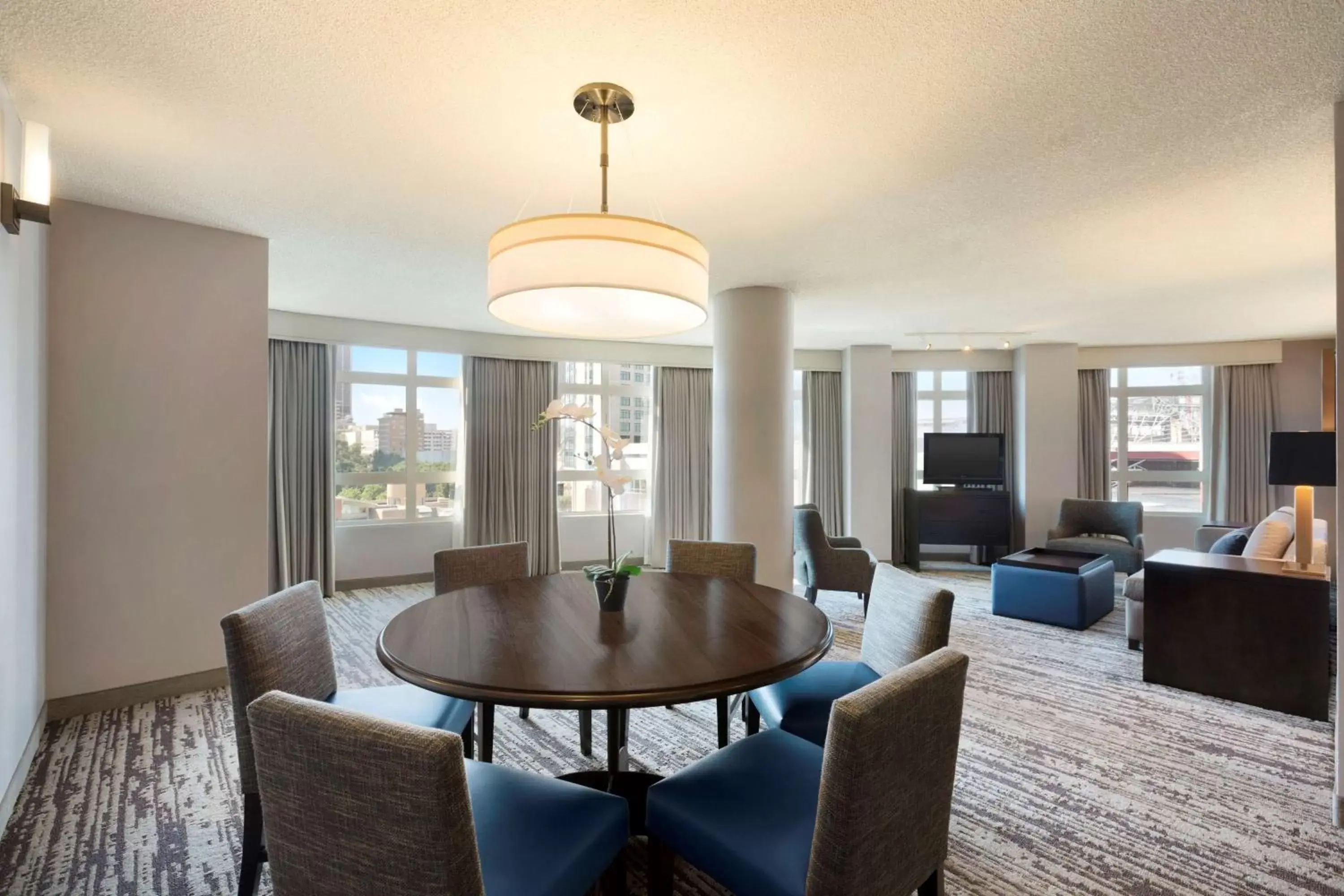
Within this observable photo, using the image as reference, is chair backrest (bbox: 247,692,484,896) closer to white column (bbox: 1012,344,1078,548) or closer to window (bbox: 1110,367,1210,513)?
white column (bbox: 1012,344,1078,548)

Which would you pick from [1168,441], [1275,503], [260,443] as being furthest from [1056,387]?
[260,443]

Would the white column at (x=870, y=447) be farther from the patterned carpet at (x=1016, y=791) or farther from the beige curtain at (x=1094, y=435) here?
the patterned carpet at (x=1016, y=791)

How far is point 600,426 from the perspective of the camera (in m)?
7.13

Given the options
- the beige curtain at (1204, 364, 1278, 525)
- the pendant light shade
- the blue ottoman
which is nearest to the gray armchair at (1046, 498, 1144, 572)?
the beige curtain at (1204, 364, 1278, 525)

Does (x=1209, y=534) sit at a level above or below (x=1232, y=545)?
below

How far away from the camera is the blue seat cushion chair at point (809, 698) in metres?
2.03

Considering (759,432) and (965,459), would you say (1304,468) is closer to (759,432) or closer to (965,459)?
(759,432)

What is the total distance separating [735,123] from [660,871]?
7.68 ft

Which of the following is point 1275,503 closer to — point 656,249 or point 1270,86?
point 1270,86

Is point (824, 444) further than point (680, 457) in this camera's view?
Yes

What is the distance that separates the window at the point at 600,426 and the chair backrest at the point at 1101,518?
15.2 feet

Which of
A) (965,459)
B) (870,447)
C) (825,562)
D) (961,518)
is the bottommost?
(825,562)

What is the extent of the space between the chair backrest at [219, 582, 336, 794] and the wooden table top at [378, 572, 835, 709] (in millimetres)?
286

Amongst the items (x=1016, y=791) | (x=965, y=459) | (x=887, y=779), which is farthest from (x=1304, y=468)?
(x=965, y=459)
